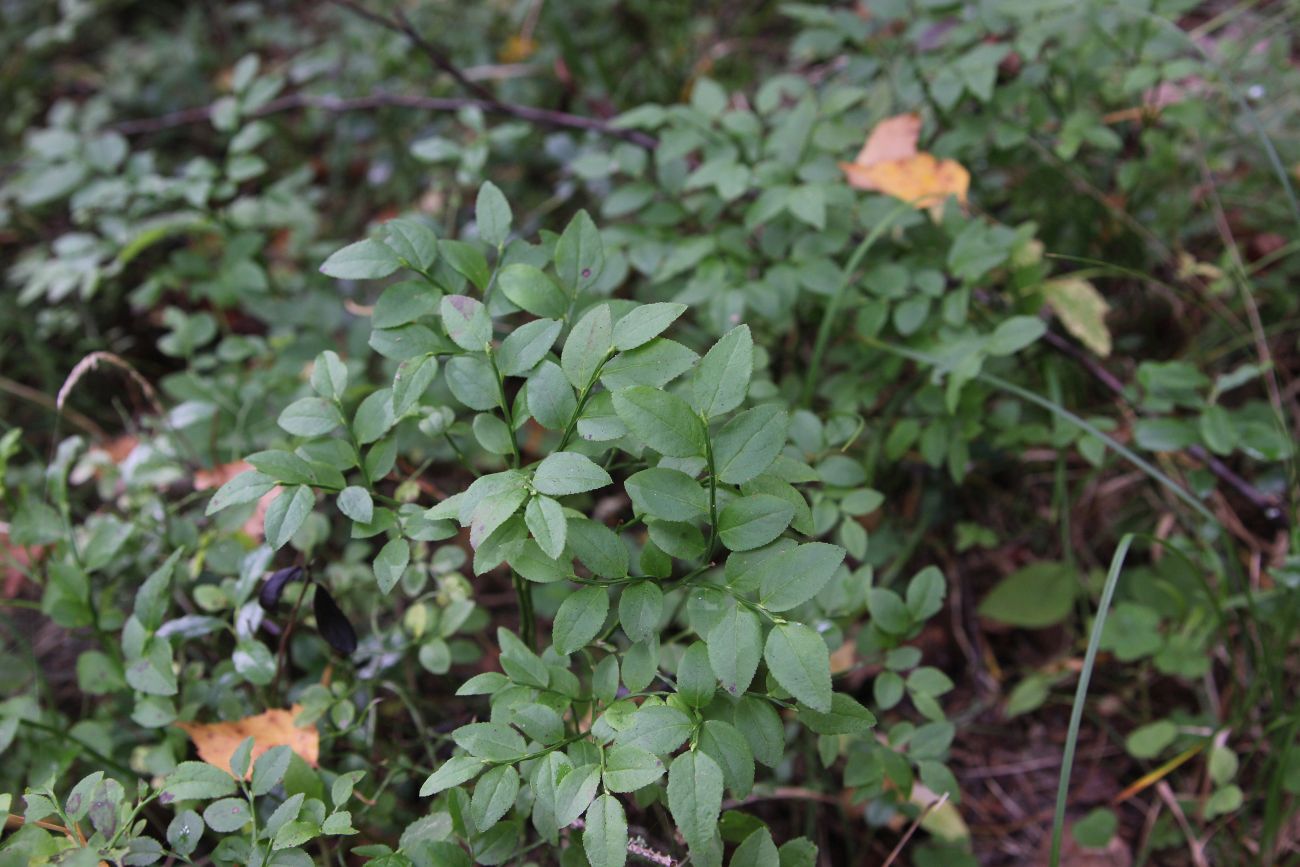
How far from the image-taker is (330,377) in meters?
1.15

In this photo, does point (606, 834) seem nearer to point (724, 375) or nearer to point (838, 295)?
point (724, 375)

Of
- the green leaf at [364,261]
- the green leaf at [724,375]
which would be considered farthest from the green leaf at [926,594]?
the green leaf at [364,261]

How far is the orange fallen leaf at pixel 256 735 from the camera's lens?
4.33 ft

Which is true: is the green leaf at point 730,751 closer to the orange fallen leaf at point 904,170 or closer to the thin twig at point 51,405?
the orange fallen leaf at point 904,170

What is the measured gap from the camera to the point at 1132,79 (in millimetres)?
1732

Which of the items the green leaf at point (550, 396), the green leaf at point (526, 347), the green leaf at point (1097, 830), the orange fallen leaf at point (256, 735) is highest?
the green leaf at point (526, 347)

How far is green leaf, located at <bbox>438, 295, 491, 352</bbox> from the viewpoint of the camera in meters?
1.06

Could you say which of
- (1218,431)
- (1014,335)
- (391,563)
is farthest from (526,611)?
(1218,431)

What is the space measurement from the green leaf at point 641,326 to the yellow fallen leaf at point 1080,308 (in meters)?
1.08

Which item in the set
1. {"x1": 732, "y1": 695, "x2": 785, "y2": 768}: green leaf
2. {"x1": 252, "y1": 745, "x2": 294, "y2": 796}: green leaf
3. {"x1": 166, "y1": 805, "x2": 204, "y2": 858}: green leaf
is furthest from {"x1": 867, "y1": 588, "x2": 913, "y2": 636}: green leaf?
{"x1": 166, "y1": 805, "x2": 204, "y2": 858}: green leaf

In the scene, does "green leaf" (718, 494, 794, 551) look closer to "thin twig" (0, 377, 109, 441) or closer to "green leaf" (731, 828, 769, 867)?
"green leaf" (731, 828, 769, 867)

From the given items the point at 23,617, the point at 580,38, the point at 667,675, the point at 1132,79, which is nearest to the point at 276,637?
the point at 667,675

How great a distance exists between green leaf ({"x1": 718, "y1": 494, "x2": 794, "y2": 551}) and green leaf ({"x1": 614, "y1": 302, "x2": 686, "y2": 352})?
20cm

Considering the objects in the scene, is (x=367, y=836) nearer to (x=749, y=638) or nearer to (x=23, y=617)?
(x=749, y=638)
